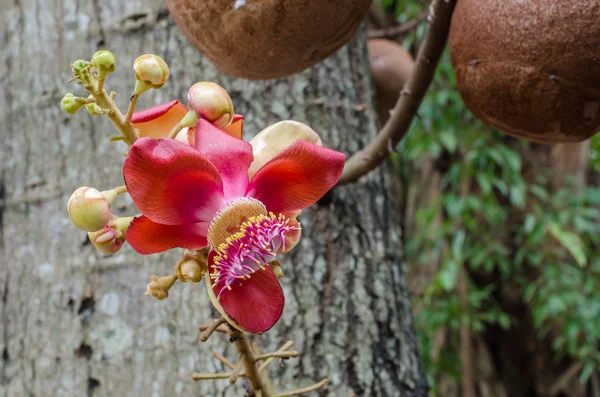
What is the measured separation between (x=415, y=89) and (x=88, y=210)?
1.41ft

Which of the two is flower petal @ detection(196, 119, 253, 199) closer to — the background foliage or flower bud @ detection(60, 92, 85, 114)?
flower bud @ detection(60, 92, 85, 114)

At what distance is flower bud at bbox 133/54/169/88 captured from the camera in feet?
1.36

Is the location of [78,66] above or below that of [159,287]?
above

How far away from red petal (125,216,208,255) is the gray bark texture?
1.41ft

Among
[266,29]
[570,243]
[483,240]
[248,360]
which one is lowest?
[483,240]

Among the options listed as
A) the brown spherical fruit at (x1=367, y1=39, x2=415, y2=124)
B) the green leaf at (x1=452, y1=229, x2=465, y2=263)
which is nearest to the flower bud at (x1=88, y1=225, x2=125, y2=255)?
the brown spherical fruit at (x1=367, y1=39, x2=415, y2=124)

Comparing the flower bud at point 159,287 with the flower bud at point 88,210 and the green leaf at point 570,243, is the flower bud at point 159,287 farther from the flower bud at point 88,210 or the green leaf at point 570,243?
the green leaf at point 570,243

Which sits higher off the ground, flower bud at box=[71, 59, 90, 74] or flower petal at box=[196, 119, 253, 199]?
flower bud at box=[71, 59, 90, 74]

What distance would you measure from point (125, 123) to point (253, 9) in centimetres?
18

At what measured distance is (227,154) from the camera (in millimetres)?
421

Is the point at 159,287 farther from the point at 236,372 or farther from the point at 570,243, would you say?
the point at 570,243

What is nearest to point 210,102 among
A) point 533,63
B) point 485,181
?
point 533,63

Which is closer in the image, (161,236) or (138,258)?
(161,236)

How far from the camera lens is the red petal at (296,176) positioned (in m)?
0.42
